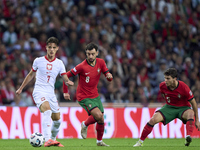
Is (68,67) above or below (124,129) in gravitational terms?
above

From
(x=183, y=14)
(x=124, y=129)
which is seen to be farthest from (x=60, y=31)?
(x=183, y=14)

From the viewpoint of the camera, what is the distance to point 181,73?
562 inches

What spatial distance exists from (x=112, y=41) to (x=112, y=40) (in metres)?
0.05

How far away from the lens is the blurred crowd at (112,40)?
1277 cm

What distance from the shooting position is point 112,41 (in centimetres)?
1501

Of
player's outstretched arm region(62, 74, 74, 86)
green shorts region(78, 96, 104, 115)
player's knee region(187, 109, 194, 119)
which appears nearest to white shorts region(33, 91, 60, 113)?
player's outstretched arm region(62, 74, 74, 86)

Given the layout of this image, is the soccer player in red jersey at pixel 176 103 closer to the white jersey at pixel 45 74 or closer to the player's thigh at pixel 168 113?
the player's thigh at pixel 168 113

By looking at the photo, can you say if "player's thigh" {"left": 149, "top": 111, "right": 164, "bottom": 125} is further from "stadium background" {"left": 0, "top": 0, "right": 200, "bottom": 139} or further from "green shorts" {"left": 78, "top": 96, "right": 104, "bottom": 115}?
"stadium background" {"left": 0, "top": 0, "right": 200, "bottom": 139}

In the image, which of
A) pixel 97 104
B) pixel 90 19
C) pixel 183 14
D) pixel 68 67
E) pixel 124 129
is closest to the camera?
pixel 97 104

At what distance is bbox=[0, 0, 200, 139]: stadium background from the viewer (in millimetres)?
12641

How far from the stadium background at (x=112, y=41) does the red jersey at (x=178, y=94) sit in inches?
144

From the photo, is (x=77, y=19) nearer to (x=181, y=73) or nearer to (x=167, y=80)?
(x=181, y=73)

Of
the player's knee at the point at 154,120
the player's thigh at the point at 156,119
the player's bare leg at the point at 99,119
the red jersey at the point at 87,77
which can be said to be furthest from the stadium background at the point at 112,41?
the player's knee at the point at 154,120

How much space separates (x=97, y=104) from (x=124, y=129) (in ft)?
12.7
